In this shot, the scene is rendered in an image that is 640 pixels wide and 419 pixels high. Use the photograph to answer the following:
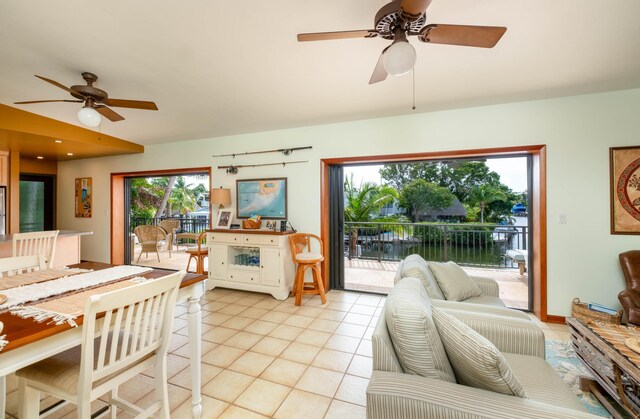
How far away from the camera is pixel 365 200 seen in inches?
223

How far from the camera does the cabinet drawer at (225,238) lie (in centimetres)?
390

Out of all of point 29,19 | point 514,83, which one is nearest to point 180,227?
point 29,19

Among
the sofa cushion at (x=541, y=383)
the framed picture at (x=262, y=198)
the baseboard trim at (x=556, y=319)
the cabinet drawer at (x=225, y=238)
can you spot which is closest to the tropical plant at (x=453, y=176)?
the framed picture at (x=262, y=198)

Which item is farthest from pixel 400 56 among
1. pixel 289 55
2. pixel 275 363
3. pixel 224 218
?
pixel 224 218

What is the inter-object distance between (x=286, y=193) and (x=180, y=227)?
5.23m

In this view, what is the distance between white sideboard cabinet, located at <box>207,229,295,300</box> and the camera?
365 cm

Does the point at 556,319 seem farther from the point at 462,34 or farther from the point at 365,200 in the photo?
the point at 365,200

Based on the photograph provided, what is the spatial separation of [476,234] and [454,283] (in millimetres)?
3112

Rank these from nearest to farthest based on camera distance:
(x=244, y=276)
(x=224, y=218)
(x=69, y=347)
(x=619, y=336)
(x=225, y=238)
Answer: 1. (x=69, y=347)
2. (x=619, y=336)
3. (x=244, y=276)
4. (x=225, y=238)
5. (x=224, y=218)

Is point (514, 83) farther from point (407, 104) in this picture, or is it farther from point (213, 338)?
point (213, 338)

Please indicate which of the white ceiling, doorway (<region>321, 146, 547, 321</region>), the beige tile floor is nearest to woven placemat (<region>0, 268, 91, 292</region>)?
the beige tile floor

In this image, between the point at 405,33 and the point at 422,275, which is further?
the point at 422,275

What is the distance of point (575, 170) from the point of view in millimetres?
2844

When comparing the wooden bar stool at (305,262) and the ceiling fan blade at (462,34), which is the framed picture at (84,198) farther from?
the ceiling fan blade at (462,34)
